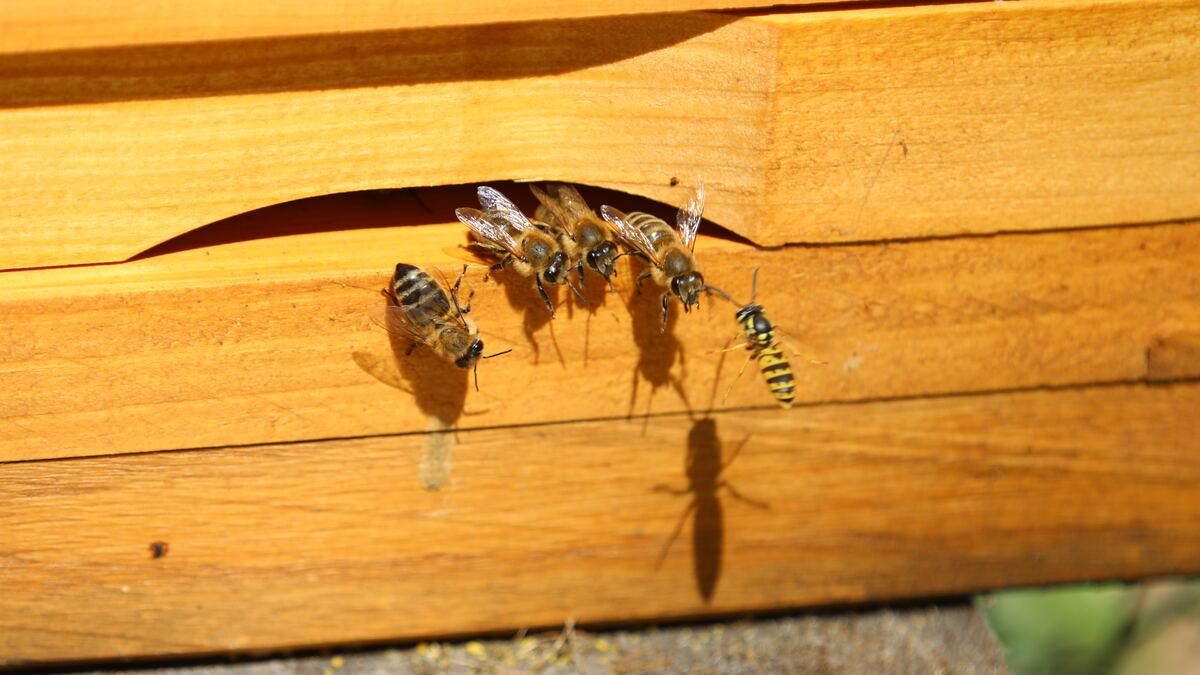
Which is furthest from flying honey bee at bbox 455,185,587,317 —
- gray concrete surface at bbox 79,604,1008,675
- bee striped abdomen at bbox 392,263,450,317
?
gray concrete surface at bbox 79,604,1008,675

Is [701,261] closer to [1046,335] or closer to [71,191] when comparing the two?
[1046,335]

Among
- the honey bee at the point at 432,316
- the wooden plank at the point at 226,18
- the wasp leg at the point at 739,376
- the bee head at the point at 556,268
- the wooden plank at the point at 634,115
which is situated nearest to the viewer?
the wooden plank at the point at 226,18

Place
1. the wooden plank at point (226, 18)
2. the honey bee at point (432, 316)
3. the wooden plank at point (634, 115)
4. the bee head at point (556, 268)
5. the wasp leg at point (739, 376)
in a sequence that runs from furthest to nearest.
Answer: the wasp leg at point (739, 376) → the bee head at point (556, 268) → the honey bee at point (432, 316) → the wooden plank at point (634, 115) → the wooden plank at point (226, 18)

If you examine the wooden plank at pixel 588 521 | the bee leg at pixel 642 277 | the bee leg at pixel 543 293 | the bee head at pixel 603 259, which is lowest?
the wooden plank at pixel 588 521

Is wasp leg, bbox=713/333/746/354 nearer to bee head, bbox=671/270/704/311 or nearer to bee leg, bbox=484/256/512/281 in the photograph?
bee head, bbox=671/270/704/311

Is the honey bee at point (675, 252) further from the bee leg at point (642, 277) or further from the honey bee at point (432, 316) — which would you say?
the honey bee at point (432, 316)

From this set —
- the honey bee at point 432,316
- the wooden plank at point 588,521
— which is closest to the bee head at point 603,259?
the honey bee at point 432,316
